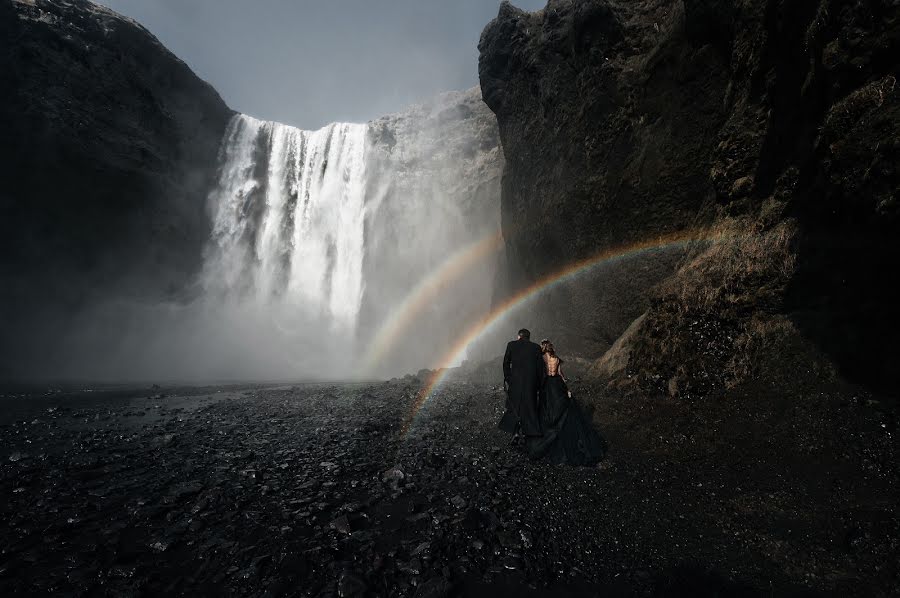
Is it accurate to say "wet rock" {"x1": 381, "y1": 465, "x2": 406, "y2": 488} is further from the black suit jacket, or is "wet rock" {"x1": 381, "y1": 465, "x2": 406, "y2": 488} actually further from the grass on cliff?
the grass on cliff

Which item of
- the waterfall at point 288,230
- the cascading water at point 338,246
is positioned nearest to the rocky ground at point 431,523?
the cascading water at point 338,246

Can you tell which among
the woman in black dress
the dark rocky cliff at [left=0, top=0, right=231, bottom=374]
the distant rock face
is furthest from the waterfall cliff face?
the woman in black dress

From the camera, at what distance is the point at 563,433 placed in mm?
6871

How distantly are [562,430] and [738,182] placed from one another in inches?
257

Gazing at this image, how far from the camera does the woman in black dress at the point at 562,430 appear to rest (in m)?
6.52

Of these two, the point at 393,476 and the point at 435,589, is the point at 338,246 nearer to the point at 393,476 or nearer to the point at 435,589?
the point at 393,476

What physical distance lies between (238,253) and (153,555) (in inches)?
1893

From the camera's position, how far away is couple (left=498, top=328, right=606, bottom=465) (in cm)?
665

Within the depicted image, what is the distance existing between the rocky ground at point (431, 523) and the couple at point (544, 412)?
0.38 meters

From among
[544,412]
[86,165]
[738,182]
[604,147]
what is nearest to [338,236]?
[86,165]

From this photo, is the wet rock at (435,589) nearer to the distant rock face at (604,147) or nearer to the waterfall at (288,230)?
the distant rock face at (604,147)

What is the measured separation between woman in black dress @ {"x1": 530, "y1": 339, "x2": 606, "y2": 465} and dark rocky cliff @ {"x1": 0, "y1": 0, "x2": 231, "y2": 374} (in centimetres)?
4274

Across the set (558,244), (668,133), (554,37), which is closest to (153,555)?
(668,133)

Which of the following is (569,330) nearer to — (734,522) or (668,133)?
(668,133)
